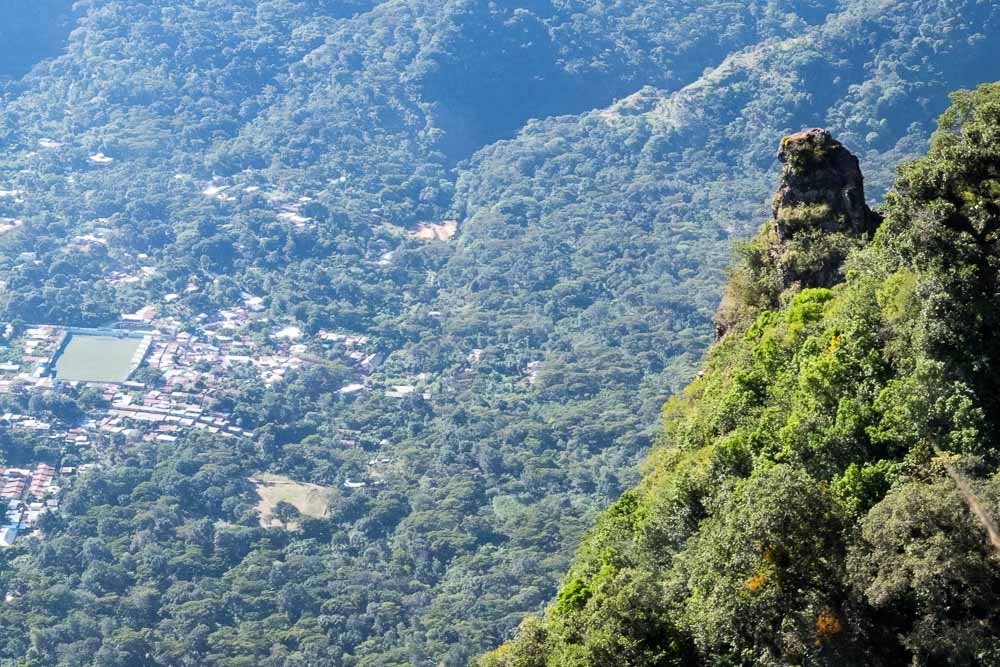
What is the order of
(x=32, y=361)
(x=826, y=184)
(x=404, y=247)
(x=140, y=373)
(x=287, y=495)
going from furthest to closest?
(x=404, y=247), (x=32, y=361), (x=140, y=373), (x=287, y=495), (x=826, y=184)

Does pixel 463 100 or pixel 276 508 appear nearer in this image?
pixel 276 508

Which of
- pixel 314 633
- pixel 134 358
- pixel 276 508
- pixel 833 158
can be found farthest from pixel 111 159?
pixel 833 158

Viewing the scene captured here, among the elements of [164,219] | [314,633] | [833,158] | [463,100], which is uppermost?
[463,100]

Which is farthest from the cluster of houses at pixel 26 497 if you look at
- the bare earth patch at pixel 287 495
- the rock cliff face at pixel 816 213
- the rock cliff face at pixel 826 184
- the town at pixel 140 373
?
the rock cliff face at pixel 826 184

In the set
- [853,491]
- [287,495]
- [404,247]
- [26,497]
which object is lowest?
[26,497]

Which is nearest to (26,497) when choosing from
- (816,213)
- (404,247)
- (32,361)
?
(32,361)

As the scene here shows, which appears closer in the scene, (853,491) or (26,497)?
(853,491)

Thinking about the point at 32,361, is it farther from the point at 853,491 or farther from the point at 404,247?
the point at 853,491

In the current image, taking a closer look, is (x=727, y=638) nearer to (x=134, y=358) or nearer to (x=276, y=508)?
(x=276, y=508)
